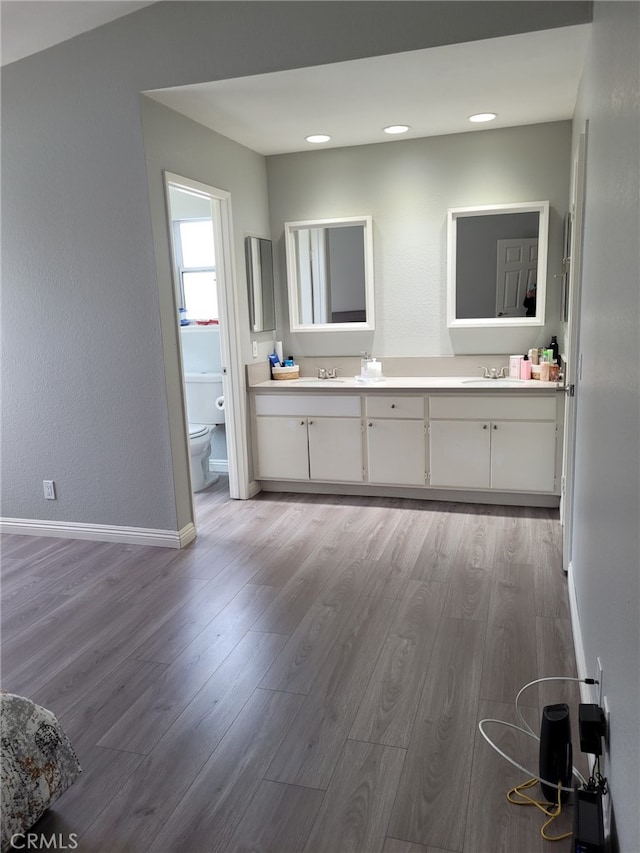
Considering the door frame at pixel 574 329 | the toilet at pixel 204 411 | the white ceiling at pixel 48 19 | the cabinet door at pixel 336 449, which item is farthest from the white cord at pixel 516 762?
the white ceiling at pixel 48 19

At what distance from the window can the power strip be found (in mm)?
4128

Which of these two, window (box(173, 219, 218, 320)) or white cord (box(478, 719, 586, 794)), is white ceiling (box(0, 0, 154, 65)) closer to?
window (box(173, 219, 218, 320))

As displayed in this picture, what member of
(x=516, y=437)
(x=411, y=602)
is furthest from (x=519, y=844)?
(x=516, y=437)

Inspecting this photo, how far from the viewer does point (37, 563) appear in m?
3.40

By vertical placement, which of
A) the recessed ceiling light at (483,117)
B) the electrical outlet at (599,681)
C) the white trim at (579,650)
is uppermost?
the recessed ceiling light at (483,117)

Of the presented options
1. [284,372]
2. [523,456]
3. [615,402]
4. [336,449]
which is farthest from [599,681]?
[284,372]

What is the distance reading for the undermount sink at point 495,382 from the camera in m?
3.88

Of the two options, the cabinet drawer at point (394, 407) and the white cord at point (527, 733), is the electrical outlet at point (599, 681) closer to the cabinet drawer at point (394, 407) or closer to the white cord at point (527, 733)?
the white cord at point (527, 733)

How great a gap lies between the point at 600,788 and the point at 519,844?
241mm

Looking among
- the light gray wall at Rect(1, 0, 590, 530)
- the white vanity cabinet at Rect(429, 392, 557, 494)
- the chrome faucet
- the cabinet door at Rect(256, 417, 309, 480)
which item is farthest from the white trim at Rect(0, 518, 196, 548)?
the white vanity cabinet at Rect(429, 392, 557, 494)

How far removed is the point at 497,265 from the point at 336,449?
63.2 inches

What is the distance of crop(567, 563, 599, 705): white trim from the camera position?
1.91m
